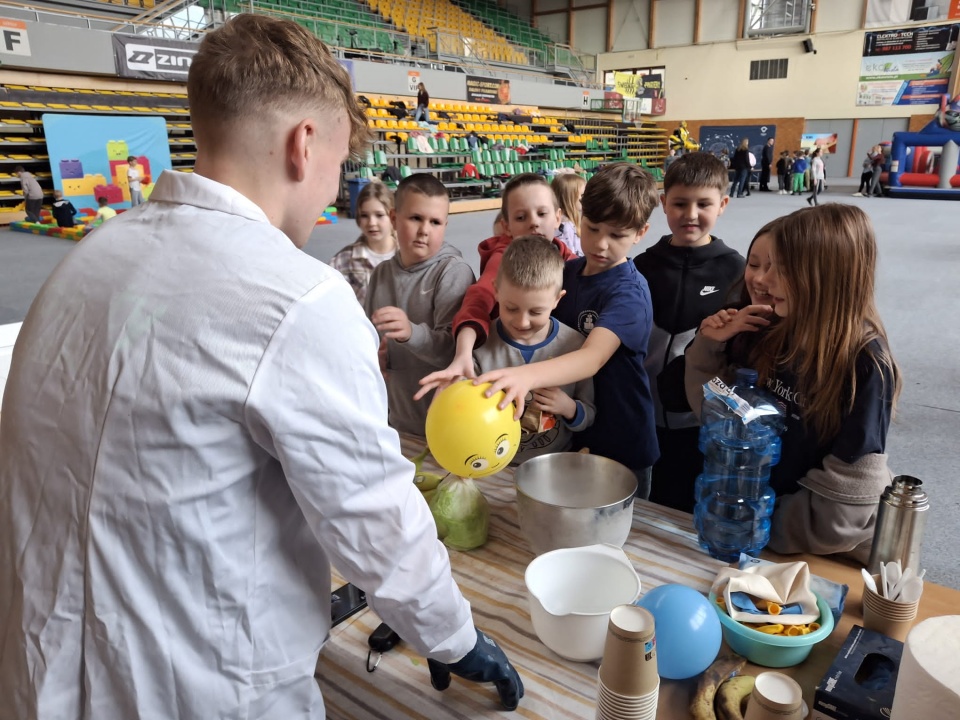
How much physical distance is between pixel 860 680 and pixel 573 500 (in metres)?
0.60

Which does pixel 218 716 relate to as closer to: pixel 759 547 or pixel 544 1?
pixel 759 547

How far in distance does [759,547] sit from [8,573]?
1201 millimetres

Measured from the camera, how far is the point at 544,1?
2345 cm

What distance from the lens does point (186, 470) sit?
719 mm

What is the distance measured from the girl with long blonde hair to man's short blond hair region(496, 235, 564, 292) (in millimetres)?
478

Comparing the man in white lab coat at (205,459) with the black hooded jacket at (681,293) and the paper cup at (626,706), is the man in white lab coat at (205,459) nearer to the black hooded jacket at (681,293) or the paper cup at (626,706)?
the paper cup at (626,706)

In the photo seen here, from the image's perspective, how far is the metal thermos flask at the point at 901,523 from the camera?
109 cm

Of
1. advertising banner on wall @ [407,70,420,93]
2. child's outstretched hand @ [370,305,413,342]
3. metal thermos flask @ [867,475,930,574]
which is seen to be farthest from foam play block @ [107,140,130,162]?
metal thermos flask @ [867,475,930,574]

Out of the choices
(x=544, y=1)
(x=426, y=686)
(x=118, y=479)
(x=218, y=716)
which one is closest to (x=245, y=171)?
(x=118, y=479)

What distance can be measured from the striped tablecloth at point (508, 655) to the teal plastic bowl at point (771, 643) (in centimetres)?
12

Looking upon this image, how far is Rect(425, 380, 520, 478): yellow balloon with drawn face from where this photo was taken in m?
1.18

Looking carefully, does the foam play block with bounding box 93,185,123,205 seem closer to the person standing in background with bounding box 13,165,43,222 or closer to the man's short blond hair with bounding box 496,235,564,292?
the person standing in background with bounding box 13,165,43,222

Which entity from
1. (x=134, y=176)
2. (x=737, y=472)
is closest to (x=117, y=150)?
(x=134, y=176)

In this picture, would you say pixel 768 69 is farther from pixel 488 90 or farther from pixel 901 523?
pixel 901 523
